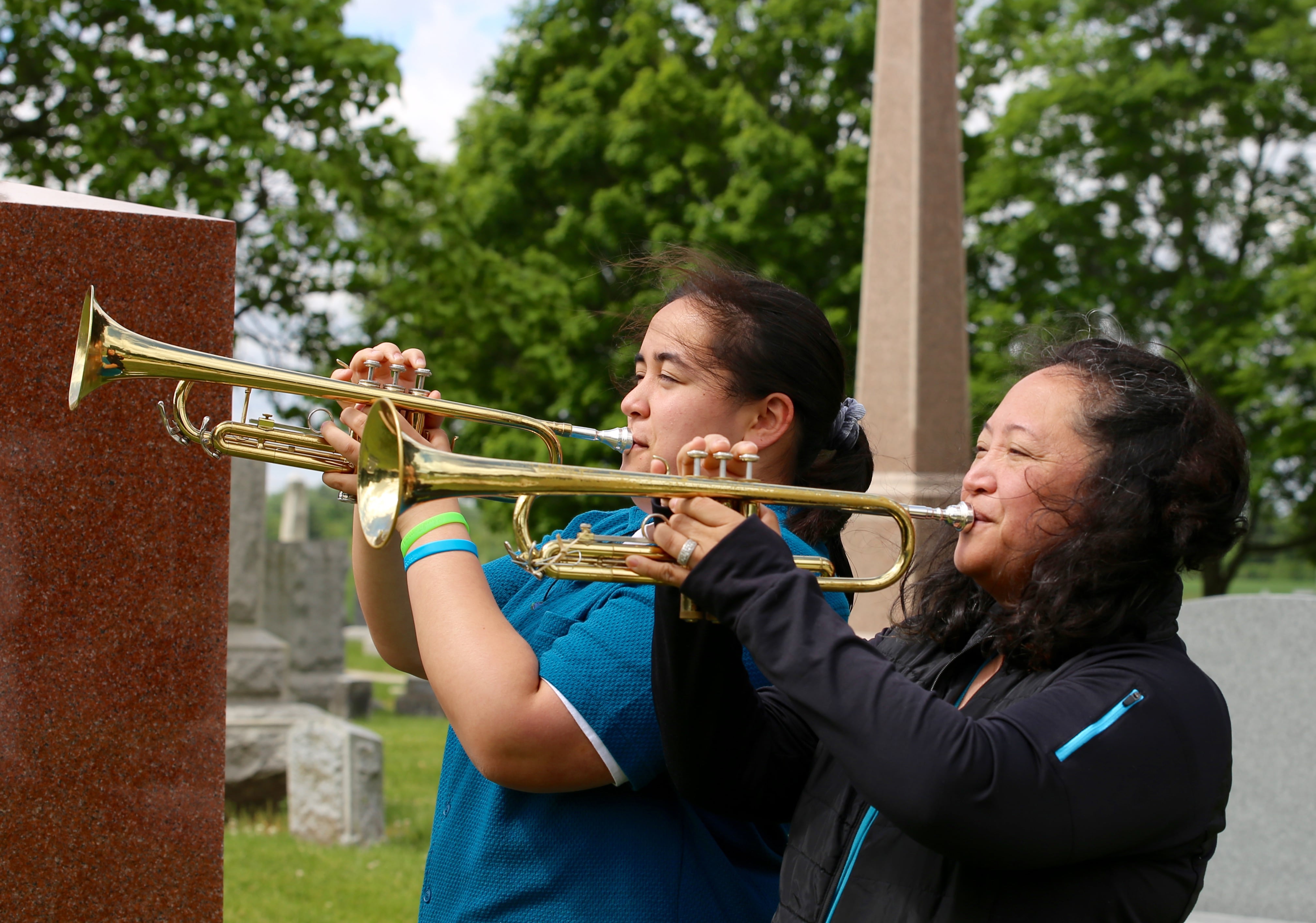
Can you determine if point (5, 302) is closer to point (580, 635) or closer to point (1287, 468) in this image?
point (580, 635)

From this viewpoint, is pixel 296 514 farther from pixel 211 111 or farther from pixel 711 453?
pixel 711 453

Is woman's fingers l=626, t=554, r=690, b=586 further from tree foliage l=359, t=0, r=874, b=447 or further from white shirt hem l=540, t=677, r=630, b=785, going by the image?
tree foliage l=359, t=0, r=874, b=447

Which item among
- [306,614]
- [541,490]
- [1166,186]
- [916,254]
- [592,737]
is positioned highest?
[1166,186]

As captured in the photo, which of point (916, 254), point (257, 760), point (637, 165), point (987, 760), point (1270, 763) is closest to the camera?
point (987, 760)

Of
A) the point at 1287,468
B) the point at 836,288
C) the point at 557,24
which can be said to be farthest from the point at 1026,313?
the point at 557,24

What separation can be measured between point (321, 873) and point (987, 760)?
6.45 metres

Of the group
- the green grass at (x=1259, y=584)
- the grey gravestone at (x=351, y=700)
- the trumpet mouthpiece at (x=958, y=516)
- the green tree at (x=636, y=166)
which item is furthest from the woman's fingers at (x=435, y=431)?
the green grass at (x=1259, y=584)

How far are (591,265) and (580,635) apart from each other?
679 inches

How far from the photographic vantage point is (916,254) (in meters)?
7.53

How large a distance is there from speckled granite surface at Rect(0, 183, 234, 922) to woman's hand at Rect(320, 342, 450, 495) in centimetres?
60

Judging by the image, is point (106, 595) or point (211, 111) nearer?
point (106, 595)

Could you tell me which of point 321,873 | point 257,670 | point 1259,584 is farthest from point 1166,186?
point 321,873

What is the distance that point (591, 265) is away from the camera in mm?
19016

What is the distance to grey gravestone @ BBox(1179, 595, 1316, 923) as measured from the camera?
16.9 ft
